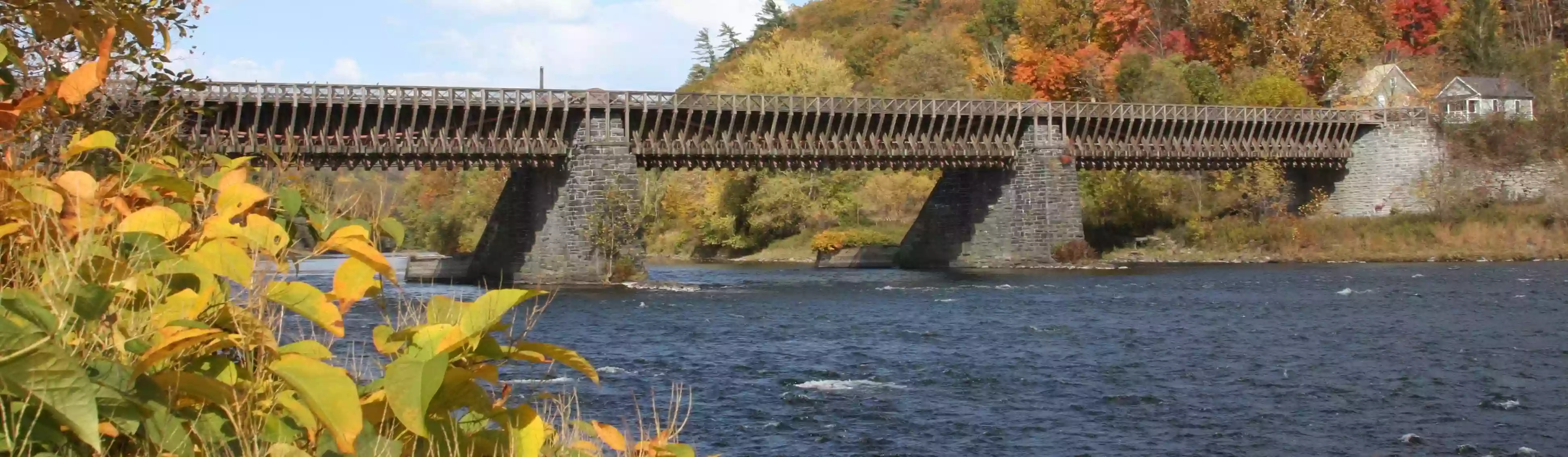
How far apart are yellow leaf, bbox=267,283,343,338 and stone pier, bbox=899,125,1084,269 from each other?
2646 inches

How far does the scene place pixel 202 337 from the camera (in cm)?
455

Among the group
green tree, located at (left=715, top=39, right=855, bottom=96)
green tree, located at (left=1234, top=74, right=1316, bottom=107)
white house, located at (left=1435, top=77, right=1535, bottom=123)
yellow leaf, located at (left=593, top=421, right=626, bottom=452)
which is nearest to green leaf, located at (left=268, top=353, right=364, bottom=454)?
yellow leaf, located at (left=593, top=421, right=626, bottom=452)

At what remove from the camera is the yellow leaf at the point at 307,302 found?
477cm

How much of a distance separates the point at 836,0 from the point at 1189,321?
491ft

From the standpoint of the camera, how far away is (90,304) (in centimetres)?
A: 439

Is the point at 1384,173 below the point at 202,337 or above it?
above

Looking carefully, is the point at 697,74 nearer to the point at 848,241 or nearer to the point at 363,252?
the point at 848,241

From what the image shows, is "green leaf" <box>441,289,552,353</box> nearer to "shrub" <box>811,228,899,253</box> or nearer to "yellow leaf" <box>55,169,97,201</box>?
"yellow leaf" <box>55,169,97,201</box>

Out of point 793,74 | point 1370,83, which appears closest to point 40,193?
point 793,74

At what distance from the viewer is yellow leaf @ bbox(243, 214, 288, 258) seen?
5.04 meters

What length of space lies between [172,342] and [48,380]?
1.52ft

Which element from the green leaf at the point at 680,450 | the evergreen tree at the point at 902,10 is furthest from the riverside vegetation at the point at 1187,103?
the green leaf at the point at 680,450

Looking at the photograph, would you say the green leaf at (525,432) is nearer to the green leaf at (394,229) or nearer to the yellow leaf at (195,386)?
the green leaf at (394,229)

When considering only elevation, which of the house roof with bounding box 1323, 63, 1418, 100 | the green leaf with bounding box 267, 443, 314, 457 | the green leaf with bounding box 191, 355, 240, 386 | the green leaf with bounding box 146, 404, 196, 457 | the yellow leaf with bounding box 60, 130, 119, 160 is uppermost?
the house roof with bounding box 1323, 63, 1418, 100
